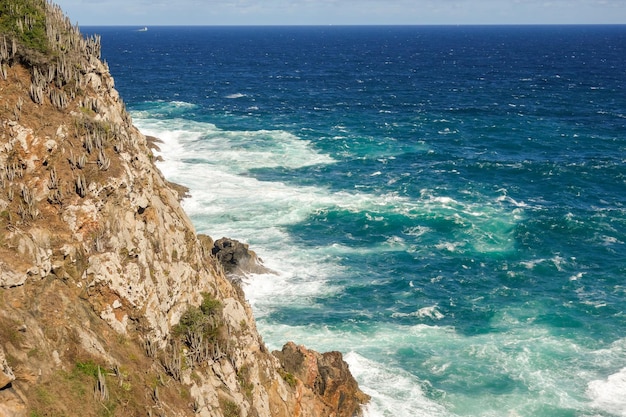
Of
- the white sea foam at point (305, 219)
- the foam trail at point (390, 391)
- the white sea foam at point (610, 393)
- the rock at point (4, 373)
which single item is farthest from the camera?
the white sea foam at point (305, 219)

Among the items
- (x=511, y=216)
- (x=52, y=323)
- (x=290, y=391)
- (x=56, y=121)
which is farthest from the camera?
(x=511, y=216)

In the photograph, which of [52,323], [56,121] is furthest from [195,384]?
[56,121]

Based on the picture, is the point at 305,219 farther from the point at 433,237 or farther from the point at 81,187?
the point at 81,187

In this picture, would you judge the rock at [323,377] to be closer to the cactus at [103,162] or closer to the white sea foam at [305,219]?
the white sea foam at [305,219]

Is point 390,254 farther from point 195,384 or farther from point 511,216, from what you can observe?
point 195,384

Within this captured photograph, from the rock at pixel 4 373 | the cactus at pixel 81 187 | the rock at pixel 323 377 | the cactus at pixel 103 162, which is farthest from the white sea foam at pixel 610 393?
the rock at pixel 4 373

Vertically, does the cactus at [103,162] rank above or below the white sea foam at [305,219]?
above

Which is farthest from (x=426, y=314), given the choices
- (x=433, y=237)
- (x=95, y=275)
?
(x=95, y=275)

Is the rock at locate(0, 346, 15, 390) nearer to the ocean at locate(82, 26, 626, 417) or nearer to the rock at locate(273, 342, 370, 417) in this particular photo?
the rock at locate(273, 342, 370, 417)
